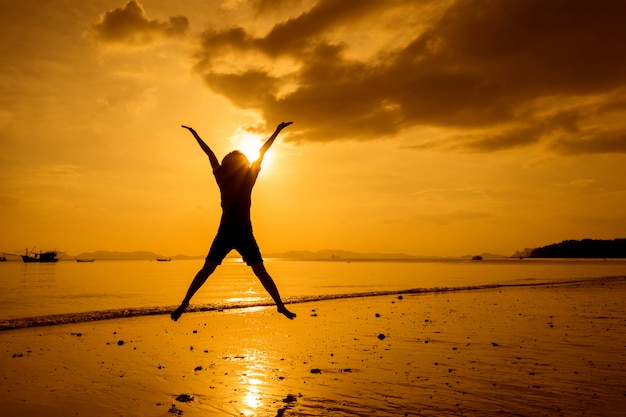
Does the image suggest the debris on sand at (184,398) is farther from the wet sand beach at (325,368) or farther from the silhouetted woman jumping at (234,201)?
the silhouetted woman jumping at (234,201)

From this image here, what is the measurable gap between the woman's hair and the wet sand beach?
485 cm

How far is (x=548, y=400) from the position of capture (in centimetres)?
966

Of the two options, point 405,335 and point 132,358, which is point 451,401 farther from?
point 132,358

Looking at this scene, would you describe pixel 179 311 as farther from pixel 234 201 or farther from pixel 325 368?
pixel 325 368

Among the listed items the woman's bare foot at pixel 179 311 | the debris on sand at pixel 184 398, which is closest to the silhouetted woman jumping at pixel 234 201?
the woman's bare foot at pixel 179 311

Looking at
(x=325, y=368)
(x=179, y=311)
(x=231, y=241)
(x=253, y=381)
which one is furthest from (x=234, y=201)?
(x=325, y=368)

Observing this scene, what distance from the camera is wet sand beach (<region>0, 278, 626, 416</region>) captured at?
9.65 metres

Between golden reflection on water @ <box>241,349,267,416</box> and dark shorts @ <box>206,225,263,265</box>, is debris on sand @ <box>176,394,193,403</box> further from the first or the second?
dark shorts @ <box>206,225,263,265</box>

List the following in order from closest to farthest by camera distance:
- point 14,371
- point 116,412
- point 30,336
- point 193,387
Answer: point 116,412
point 193,387
point 14,371
point 30,336

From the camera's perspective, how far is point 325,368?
12.9 m

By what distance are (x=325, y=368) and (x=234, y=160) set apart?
7.36 meters

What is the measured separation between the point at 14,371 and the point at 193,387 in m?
5.76

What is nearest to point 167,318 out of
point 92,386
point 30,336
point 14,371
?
point 30,336

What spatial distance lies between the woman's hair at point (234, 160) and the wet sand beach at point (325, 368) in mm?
4853
